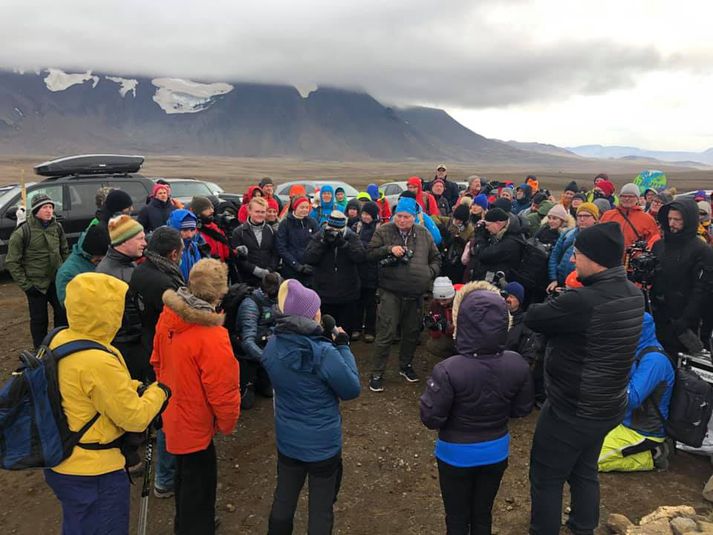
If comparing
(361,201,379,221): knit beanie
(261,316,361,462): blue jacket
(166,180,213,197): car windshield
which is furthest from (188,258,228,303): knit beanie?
(166,180,213,197): car windshield

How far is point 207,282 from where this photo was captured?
2855 mm

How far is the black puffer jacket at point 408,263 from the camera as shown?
5223 mm

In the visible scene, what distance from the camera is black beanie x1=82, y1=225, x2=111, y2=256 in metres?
4.07

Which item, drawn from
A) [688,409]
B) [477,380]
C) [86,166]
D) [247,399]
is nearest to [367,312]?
[247,399]

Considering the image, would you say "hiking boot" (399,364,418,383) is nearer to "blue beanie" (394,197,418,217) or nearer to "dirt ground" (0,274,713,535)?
"dirt ground" (0,274,713,535)

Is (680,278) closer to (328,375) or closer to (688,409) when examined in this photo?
(688,409)

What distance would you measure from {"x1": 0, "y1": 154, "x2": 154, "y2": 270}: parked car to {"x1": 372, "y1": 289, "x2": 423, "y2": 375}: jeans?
22.2 ft

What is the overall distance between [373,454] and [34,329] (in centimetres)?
444

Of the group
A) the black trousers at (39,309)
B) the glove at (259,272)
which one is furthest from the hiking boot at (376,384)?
the black trousers at (39,309)

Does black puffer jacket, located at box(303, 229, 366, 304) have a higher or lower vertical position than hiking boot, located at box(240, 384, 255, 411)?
higher

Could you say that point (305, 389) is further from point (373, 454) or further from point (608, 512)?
point (608, 512)

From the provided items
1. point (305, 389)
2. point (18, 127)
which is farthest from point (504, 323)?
point (18, 127)

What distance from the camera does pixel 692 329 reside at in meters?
4.66

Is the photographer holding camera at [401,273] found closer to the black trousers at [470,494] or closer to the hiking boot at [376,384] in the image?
the hiking boot at [376,384]
